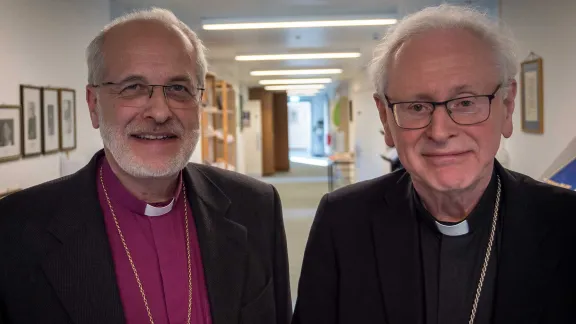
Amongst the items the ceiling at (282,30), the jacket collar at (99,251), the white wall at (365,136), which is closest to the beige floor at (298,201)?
the white wall at (365,136)

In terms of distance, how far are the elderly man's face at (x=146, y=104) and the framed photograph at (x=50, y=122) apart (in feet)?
8.33

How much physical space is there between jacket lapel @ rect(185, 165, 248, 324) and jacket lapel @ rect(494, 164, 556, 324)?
0.81 metres

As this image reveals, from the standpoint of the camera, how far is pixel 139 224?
187cm

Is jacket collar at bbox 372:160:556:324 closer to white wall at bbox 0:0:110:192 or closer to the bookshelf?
white wall at bbox 0:0:110:192

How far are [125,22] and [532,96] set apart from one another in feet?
12.9

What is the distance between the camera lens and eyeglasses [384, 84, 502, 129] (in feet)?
4.74

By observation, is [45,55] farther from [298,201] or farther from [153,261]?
[298,201]

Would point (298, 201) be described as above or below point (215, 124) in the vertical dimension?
below

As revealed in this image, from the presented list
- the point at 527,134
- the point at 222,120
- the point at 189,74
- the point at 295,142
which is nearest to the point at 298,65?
the point at 222,120

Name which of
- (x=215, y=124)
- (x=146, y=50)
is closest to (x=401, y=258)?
(x=146, y=50)

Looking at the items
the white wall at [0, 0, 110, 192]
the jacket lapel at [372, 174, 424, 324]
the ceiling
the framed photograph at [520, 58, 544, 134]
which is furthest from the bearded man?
the framed photograph at [520, 58, 544, 134]

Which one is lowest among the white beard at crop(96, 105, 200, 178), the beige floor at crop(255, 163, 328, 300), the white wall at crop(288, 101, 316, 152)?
the beige floor at crop(255, 163, 328, 300)

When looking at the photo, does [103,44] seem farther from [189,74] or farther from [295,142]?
[295,142]

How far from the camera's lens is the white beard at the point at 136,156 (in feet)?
5.84
